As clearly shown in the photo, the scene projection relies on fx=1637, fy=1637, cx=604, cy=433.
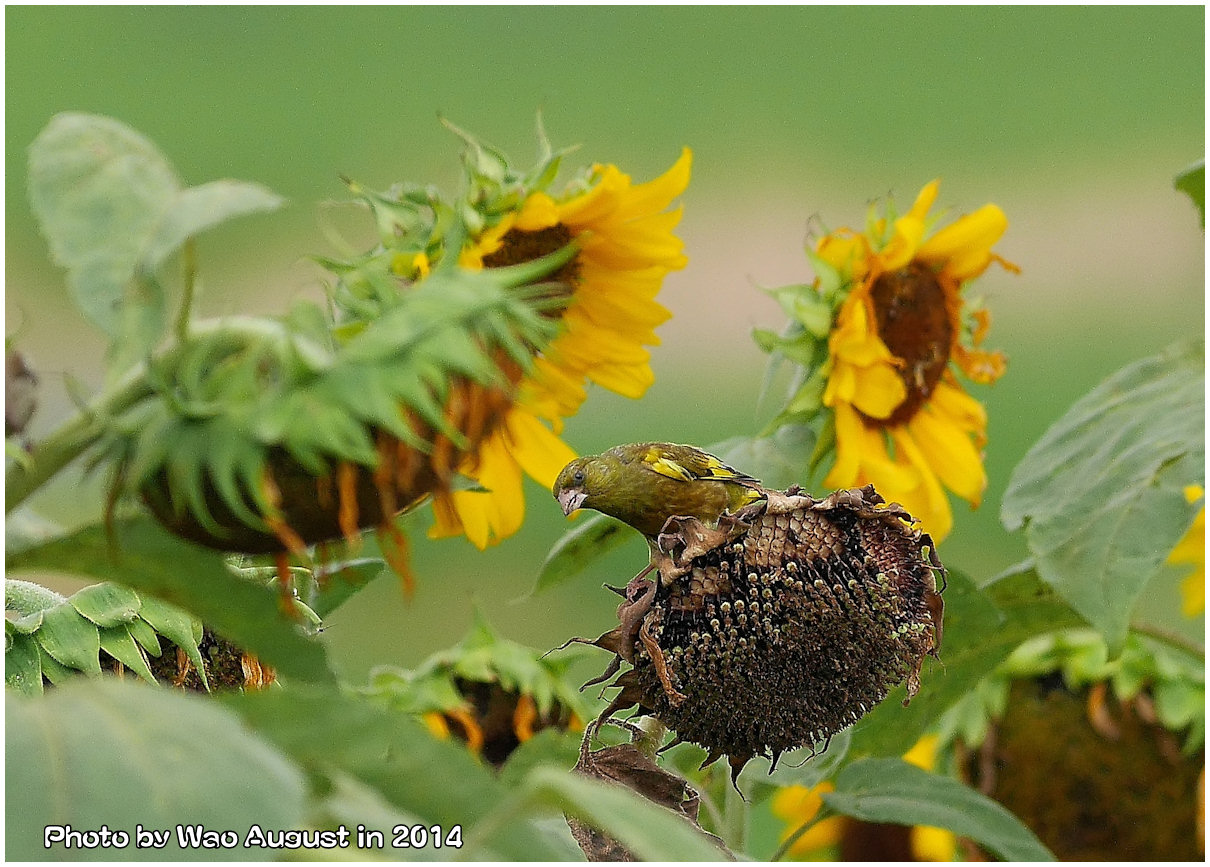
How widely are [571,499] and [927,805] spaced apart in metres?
0.22

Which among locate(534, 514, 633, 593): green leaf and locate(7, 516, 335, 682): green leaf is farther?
locate(534, 514, 633, 593): green leaf

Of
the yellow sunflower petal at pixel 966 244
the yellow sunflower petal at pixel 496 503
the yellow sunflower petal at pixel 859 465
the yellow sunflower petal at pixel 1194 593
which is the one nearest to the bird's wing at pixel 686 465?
the yellow sunflower petal at pixel 496 503

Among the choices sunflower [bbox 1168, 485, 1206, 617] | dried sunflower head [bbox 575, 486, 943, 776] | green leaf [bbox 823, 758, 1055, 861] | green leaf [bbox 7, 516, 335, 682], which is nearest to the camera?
green leaf [bbox 7, 516, 335, 682]

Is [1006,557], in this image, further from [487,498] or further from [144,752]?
[144,752]

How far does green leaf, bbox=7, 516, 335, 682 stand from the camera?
1.36 ft

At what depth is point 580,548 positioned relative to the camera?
0.81 meters

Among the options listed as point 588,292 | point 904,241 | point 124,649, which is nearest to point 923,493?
Answer: point 904,241

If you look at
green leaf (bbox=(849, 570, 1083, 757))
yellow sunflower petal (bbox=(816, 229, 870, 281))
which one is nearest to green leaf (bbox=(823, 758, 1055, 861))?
green leaf (bbox=(849, 570, 1083, 757))

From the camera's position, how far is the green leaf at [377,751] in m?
0.37

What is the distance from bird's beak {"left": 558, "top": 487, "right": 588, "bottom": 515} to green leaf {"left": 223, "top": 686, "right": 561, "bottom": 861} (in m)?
0.30

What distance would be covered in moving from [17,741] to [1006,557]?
5.40 ft

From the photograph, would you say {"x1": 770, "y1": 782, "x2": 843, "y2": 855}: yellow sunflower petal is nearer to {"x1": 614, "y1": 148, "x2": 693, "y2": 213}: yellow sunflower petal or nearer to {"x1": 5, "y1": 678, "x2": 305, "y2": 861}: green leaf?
{"x1": 614, "y1": 148, "x2": 693, "y2": 213}: yellow sunflower petal

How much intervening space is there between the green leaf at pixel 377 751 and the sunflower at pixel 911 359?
0.53m

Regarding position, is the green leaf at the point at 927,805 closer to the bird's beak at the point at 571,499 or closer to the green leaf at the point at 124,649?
the bird's beak at the point at 571,499
